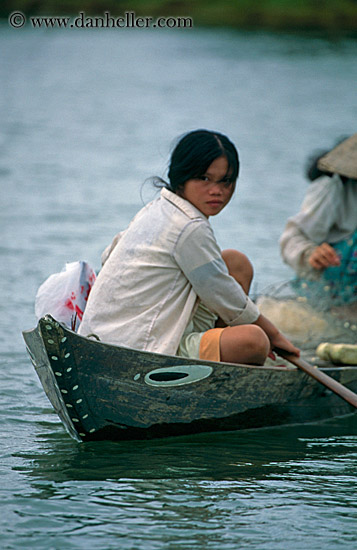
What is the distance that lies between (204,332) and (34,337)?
67 cm

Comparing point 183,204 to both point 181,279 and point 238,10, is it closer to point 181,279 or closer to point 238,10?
point 181,279

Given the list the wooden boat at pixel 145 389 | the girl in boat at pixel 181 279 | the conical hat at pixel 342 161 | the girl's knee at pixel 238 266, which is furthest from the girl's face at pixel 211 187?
the conical hat at pixel 342 161

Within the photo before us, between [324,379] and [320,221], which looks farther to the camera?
[320,221]

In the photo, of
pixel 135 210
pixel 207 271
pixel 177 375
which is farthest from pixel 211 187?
pixel 135 210

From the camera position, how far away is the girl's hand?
4422 mm

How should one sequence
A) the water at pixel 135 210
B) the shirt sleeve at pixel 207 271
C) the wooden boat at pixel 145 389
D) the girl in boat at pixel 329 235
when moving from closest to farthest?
the water at pixel 135 210 < the wooden boat at pixel 145 389 < the shirt sleeve at pixel 207 271 < the girl in boat at pixel 329 235

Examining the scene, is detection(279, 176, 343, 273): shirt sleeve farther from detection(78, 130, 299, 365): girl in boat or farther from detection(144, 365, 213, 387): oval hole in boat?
detection(144, 365, 213, 387): oval hole in boat

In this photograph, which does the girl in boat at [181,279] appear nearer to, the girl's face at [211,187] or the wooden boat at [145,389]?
the girl's face at [211,187]

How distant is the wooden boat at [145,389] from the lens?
2.90m

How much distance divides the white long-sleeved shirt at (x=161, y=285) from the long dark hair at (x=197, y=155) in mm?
106

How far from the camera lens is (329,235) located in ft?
15.4

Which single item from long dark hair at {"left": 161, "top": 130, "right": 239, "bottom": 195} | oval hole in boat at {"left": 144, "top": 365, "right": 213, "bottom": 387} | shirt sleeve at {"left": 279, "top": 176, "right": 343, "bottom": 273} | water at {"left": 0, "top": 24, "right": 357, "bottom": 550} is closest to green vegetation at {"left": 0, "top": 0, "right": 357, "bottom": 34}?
water at {"left": 0, "top": 24, "right": 357, "bottom": 550}

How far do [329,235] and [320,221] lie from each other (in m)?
0.14

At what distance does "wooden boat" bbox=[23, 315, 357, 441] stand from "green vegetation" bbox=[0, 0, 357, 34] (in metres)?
19.6
